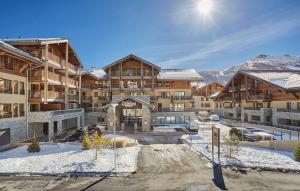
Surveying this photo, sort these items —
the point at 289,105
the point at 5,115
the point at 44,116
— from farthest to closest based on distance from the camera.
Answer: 1. the point at 289,105
2. the point at 44,116
3. the point at 5,115

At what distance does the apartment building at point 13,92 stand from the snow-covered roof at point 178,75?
27.0m

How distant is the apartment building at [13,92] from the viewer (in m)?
24.7

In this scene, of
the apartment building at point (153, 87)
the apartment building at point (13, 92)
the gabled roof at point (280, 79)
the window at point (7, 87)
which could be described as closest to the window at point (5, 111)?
the apartment building at point (13, 92)

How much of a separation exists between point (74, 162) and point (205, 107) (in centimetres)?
6134

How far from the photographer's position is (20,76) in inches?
1129

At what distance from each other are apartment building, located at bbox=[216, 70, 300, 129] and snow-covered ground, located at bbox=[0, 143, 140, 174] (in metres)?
26.4

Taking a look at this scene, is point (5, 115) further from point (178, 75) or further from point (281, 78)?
point (281, 78)

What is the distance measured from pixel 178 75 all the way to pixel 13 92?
108ft

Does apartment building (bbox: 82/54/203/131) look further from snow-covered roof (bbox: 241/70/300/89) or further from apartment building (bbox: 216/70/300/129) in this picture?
snow-covered roof (bbox: 241/70/300/89)

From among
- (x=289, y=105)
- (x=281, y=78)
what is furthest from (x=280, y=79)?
(x=289, y=105)

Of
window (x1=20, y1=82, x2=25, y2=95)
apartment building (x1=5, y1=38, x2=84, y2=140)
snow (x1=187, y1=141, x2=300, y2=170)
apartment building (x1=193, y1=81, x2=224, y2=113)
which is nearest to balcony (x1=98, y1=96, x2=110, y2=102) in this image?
apartment building (x1=5, y1=38, x2=84, y2=140)

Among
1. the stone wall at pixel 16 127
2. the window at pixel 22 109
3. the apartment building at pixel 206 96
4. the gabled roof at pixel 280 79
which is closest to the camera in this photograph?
the stone wall at pixel 16 127

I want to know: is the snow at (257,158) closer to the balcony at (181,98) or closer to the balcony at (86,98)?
the balcony at (181,98)

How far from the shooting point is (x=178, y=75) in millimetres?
50906
